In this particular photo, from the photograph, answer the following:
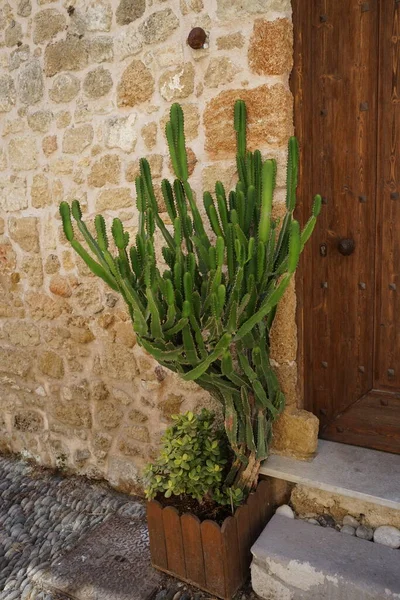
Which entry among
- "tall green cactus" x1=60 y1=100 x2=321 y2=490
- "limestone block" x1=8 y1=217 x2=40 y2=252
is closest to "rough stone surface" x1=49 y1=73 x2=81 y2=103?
"limestone block" x1=8 y1=217 x2=40 y2=252

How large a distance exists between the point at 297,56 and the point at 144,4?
2.57ft

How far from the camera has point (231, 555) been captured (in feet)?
6.96

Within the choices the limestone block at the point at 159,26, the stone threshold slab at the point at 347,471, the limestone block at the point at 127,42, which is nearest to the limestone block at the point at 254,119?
the limestone block at the point at 159,26

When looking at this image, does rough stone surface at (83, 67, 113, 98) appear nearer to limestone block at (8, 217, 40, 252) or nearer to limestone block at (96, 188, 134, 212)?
limestone block at (96, 188, 134, 212)

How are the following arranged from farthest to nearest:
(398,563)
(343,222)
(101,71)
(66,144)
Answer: (66,144), (101,71), (343,222), (398,563)

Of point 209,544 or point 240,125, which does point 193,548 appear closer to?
point 209,544

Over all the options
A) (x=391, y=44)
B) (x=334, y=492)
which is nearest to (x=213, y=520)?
(x=334, y=492)

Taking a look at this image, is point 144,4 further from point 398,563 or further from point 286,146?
point 398,563

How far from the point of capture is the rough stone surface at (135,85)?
2439 millimetres

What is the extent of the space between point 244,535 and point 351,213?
1.43 meters

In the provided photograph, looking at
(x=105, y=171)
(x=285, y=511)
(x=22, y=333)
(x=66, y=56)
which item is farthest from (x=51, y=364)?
(x=66, y=56)

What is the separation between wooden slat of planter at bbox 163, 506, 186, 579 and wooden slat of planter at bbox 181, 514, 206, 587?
0.02m

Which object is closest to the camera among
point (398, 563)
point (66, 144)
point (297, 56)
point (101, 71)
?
point (398, 563)

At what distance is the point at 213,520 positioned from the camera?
6.98 feet
